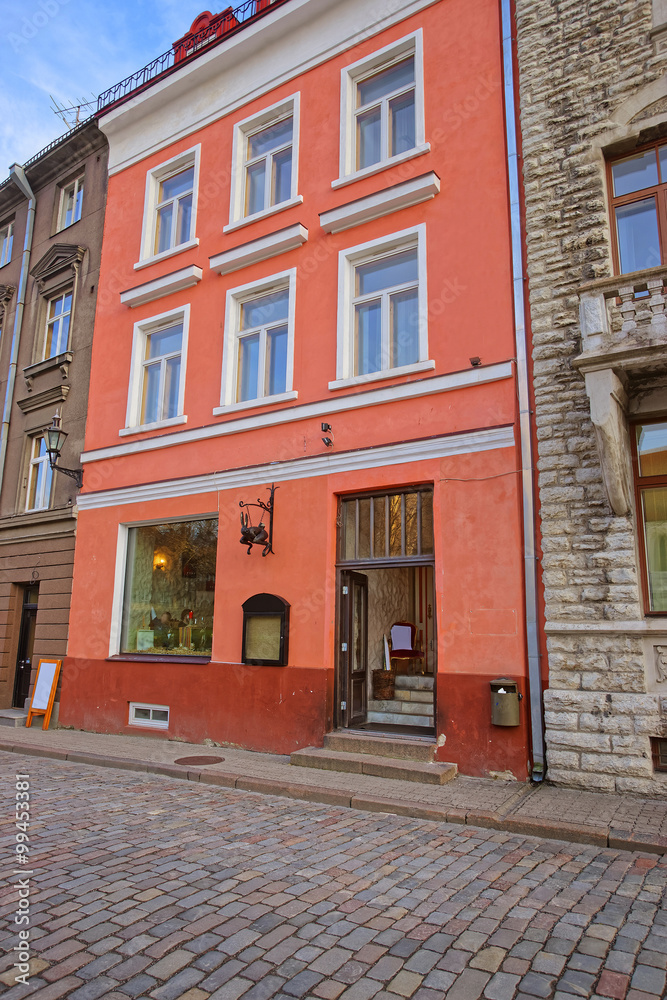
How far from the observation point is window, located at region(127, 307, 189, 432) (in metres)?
13.0

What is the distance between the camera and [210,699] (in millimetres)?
10742

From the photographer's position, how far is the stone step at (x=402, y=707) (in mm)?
10070

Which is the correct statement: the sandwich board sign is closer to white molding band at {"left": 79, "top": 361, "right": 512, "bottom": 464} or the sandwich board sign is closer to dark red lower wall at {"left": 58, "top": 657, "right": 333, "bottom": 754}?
dark red lower wall at {"left": 58, "top": 657, "right": 333, "bottom": 754}

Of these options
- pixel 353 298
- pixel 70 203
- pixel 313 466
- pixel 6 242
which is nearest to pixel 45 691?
pixel 313 466

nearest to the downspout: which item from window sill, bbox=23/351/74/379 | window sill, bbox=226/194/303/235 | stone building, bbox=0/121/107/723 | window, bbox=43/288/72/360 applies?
window sill, bbox=226/194/303/235

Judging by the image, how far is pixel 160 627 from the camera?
1249 cm

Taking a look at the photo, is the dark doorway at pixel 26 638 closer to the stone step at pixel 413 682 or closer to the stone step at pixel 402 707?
the stone step at pixel 402 707

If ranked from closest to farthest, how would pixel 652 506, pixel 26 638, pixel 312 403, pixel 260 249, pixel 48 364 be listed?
pixel 652 506, pixel 312 403, pixel 260 249, pixel 26 638, pixel 48 364

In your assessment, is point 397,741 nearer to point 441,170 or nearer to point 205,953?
point 205,953

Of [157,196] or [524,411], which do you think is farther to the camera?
[157,196]

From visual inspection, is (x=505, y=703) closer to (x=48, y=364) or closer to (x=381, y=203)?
(x=381, y=203)

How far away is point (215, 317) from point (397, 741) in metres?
7.82

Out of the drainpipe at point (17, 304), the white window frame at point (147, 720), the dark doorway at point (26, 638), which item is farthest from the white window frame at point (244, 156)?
the dark doorway at point (26, 638)

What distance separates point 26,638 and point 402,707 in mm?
9625
